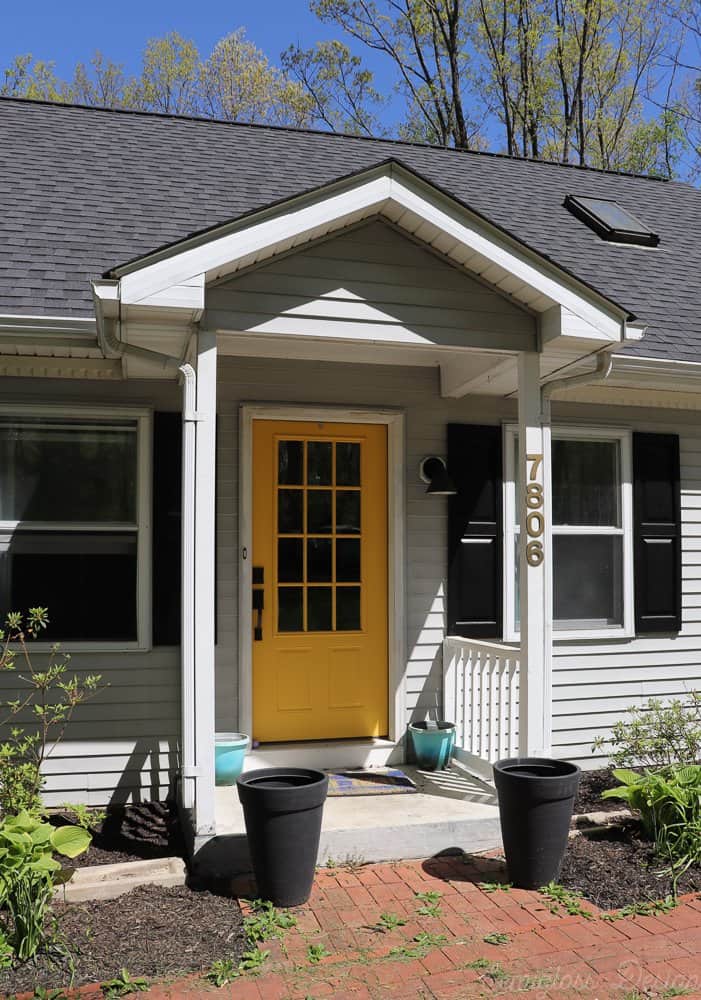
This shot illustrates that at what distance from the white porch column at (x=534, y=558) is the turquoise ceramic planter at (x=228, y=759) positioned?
1603 millimetres

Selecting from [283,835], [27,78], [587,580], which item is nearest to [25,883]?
[283,835]

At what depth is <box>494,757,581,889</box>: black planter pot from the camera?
391cm

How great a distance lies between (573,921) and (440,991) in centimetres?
85

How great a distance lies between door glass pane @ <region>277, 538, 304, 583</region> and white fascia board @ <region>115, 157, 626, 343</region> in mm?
2098

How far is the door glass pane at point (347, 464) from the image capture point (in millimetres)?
5777

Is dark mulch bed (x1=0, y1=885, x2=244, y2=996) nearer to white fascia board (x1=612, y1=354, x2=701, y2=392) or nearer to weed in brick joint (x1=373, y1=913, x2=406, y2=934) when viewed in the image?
weed in brick joint (x1=373, y1=913, x2=406, y2=934)

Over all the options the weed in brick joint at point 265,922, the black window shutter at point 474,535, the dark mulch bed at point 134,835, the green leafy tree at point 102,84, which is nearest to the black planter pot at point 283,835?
the weed in brick joint at point 265,922

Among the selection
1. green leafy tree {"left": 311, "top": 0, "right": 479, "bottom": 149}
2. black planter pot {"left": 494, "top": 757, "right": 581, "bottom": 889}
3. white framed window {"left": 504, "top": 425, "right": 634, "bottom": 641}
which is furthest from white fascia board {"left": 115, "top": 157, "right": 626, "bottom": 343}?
green leafy tree {"left": 311, "top": 0, "right": 479, "bottom": 149}

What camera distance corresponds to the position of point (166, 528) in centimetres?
518

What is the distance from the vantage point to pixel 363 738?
18.6 ft

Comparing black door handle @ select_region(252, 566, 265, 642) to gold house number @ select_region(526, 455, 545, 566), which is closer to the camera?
gold house number @ select_region(526, 455, 545, 566)

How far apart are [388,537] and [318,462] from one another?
0.69 metres

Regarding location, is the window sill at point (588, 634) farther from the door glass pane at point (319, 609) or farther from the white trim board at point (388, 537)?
the door glass pane at point (319, 609)

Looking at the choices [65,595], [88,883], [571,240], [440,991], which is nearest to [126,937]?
[88,883]
